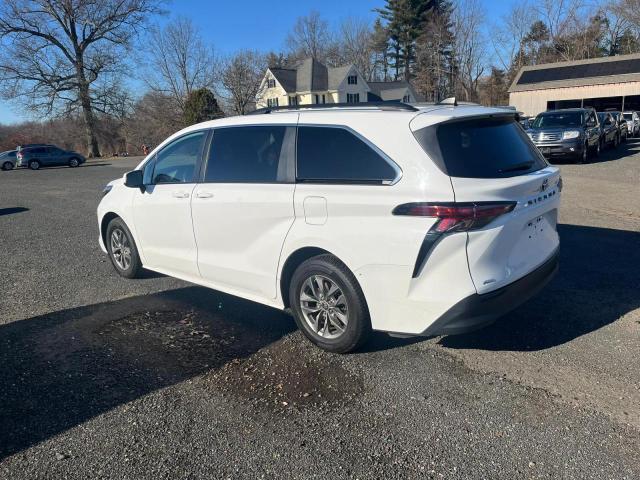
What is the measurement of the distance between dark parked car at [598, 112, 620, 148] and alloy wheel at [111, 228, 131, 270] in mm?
19914

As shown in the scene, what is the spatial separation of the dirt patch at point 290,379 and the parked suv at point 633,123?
32.5 m

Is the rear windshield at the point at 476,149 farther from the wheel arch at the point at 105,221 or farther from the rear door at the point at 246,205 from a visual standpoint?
the wheel arch at the point at 105,221

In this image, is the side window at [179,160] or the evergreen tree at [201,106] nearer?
the side window at [179,160]

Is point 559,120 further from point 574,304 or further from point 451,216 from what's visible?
point 451,216

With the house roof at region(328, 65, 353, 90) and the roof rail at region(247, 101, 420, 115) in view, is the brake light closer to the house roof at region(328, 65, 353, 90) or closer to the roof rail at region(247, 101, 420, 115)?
the roof rail at region(247, 101, 420, 115)

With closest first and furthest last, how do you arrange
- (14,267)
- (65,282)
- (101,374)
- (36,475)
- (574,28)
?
1. (36,475)
2. (101,374)
3. (65,282)
4. (14,267)
5. (574,28)

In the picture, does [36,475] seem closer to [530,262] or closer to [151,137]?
[530,262]

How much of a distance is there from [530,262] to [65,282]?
17.2 feet

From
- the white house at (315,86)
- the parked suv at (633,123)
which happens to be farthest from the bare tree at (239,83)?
the parked suv at (633,123)

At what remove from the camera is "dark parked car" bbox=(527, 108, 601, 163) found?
16734 millimetres

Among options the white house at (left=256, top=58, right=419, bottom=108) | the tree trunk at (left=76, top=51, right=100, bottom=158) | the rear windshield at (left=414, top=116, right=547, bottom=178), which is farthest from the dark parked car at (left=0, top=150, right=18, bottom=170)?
the rear windshield at (left=414, top=116, right=547, bottom=178)

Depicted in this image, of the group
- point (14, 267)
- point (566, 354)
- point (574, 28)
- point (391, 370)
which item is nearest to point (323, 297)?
point (391, 370)

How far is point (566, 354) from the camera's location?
3746 millimetres

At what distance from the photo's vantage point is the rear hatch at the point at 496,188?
3.22 m
